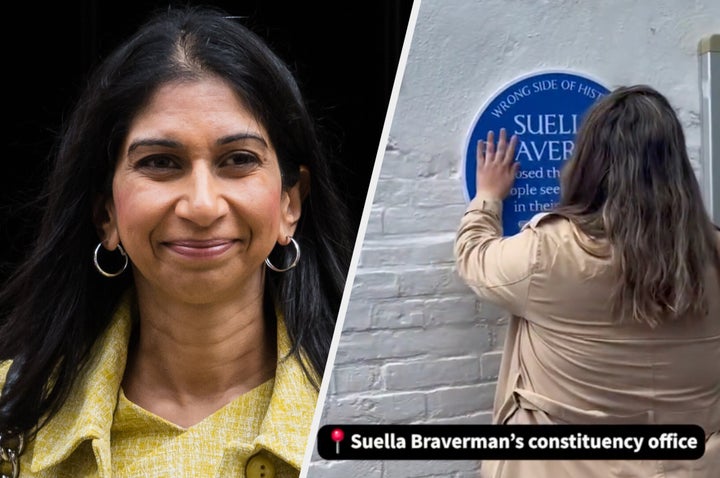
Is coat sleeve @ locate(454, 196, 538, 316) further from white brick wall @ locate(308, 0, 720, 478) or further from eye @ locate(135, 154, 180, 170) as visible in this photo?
eye @ locate(135, 154, 180, 170)

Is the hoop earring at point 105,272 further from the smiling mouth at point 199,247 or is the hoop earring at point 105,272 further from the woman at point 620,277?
the woman at point 620,277

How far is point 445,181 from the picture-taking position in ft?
4.24

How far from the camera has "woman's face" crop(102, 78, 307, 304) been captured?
999 millimetres

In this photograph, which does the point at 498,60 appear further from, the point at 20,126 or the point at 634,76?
the point at 20,126

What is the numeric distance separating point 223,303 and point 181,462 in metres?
0.19

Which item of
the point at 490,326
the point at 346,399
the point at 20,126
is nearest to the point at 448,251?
the point at 490,326

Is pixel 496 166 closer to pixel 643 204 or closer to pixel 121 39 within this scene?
pixel 643 204

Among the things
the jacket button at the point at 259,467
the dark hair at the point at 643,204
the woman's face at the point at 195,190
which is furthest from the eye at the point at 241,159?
the dark hair at the point at 643,204

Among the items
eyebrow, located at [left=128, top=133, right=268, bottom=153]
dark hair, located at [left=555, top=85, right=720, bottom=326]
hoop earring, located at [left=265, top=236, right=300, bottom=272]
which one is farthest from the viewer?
dark hair, located at [left=555, top=85, right=720, bottom=326]

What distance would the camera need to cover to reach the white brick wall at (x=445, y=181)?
50.3 inches

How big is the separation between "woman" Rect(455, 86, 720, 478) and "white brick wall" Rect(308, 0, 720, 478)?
0.05 meters

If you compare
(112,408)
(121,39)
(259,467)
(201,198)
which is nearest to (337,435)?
(259,467)

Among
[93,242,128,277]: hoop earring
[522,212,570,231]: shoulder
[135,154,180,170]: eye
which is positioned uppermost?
[135,154,180,170]: eye
